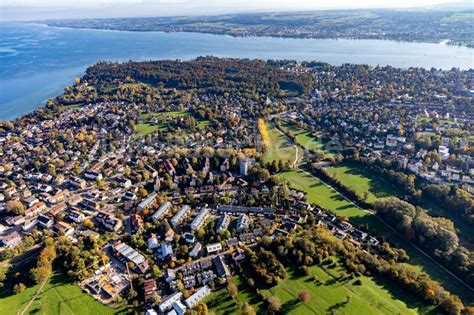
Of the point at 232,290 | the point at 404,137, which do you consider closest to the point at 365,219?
the point at 232,290

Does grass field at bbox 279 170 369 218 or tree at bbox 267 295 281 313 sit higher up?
grass field at bbox 279 170 369 218

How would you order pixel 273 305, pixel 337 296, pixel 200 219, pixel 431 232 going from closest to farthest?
pixel 273 305 < pixel 337 296 < pixel 431 232 < pixel 200 219

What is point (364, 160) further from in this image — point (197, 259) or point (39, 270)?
point (39, 270)

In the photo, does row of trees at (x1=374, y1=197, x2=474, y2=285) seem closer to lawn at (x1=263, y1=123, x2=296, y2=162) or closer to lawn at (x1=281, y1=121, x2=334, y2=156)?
lawn at (x1=263, y1=123, x2=296, y2=162)

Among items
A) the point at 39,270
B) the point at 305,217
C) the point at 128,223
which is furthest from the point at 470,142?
the point at 39,270

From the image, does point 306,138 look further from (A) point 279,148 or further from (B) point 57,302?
(B) point 57,302

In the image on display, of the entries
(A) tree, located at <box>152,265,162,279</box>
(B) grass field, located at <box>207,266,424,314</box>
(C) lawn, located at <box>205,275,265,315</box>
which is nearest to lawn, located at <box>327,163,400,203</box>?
(B) grass field, located at <box>207,266,424,314</box>
